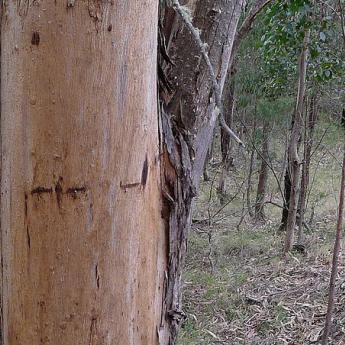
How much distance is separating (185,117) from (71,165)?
407 millimetres

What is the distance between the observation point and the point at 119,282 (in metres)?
0.83

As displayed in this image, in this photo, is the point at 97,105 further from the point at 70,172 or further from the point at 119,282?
the point at 119,282

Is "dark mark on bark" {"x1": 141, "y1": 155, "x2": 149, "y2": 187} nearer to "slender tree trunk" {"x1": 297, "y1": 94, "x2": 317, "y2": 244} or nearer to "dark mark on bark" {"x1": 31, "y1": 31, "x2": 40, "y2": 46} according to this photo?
"dark mark on bark" {"x1": 31, "y1": 31, "x2": 40, "y2": 46}

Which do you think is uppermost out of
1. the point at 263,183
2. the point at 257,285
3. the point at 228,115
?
the point at 228,115

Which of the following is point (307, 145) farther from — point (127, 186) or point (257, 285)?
point (127, 186)

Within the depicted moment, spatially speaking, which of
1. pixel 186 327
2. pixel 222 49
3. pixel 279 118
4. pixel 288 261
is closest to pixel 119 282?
pixel 222 49

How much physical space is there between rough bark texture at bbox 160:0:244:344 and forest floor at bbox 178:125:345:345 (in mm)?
2939

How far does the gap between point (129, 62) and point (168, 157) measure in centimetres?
24

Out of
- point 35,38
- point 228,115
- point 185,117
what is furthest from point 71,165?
A: point 228,115

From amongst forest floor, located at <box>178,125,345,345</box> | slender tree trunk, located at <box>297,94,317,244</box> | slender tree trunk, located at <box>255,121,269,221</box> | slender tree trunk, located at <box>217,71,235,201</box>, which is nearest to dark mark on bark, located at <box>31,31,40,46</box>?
forest floor, located at <box>178,125,345,345</box>

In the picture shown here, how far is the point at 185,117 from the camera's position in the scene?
1.13m

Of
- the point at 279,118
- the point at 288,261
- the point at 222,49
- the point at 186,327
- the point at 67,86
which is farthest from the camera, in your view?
the point at 279,118

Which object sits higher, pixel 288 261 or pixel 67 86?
pixel 67 86

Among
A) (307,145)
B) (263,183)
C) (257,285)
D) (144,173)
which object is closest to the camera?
(144,173)
